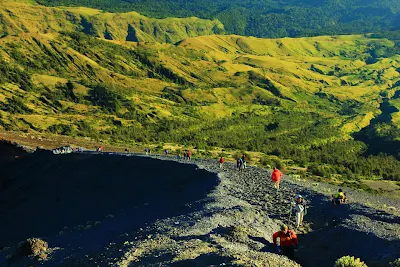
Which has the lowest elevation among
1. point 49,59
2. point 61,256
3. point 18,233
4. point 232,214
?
point 18,233

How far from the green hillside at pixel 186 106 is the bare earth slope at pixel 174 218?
33313 millimetres

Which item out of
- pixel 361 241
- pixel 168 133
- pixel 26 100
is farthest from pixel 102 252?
pixel 26 100

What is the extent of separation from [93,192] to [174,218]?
1606cm

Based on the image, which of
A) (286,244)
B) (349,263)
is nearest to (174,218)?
(286,244)

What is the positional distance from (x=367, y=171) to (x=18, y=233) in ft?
183

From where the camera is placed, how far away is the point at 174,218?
72.6 feet

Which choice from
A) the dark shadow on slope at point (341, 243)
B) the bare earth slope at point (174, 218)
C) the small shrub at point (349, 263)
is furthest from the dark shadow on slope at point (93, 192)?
the small shrub at point (349, 263)

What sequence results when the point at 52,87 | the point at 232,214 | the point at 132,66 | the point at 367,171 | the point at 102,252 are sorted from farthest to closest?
the point at 132,66 < the point at 52,87 < the point at 367,171 < the point at 232,214 < the point at 102,252

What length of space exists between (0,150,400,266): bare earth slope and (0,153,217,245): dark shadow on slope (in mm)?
107

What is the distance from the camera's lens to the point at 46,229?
103 feet

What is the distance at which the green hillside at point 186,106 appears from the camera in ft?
306

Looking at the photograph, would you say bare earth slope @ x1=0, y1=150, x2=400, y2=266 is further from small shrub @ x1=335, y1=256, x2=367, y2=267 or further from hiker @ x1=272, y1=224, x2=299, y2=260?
small shrub @ x1=335, y1=256, x2=367, y2=267

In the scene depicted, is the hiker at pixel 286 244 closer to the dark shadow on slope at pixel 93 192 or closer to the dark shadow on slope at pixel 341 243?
the dark shadow on slope at pixel 341 243

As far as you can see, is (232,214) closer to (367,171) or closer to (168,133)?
(367,171)
